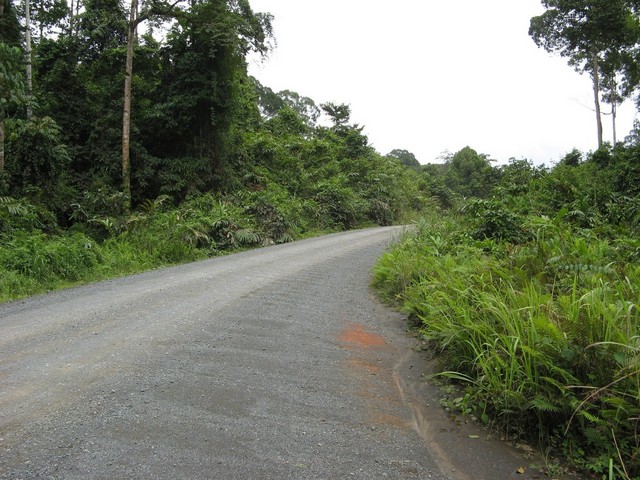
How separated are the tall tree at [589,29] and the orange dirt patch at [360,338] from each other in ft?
69.0

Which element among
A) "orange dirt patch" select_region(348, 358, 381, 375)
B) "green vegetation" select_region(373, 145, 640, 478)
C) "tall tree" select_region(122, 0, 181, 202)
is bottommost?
"orange dirt patch" select_region(348, 358, 381, 375)

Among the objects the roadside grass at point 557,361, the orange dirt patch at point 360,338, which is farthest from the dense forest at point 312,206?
the orange dirt patch at point 360,338

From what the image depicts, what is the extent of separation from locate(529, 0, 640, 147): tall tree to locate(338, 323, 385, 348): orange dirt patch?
21.0 metres

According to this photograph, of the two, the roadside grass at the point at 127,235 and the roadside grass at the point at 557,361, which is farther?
the roadside grass at the point at 127,235

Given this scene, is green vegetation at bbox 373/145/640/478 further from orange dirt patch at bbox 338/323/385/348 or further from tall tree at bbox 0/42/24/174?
tall tree at bbox 0/42/24/174

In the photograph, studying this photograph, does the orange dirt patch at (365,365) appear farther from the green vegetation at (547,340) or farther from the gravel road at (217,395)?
the green vegetation at (547,340)

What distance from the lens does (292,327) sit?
17.4ft

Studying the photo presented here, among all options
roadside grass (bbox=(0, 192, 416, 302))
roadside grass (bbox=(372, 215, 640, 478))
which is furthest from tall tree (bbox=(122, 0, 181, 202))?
roadside grass (bbox=(372, 215, 640, 478))

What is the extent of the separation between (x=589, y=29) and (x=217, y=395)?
1068 inches

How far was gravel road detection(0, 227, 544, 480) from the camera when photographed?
254 centimetres

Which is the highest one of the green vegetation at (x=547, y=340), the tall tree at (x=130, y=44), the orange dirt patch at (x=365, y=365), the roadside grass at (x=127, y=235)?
the tall tree at (x=130, y=44)

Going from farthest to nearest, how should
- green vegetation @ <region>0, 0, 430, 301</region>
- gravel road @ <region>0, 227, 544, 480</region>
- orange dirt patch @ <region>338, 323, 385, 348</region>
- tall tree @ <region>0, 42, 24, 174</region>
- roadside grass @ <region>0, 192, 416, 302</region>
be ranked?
green vegetation @ <region>0, 0, 430, 301</region> < roadside grass @ <region>0, 192, 416, 302</region> < tall tree @ <region>0, 42, 24, 174</region> < orange dirt patch @ <region>338, 323, 385, 348</region> < gravel road @ <region>0, 227, 544, 480</region>

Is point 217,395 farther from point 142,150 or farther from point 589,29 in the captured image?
point 589,29

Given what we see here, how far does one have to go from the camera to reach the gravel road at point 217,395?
8.35ft
